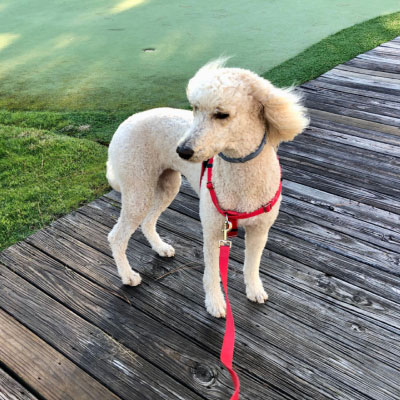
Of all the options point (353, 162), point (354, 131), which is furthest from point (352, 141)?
point (353, 162)

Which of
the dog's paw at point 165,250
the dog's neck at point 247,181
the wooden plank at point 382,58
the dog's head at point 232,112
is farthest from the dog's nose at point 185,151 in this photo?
the wooden plank at point 382,58

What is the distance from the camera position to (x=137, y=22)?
602 centimetres

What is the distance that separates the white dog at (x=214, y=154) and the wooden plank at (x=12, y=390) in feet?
2.02

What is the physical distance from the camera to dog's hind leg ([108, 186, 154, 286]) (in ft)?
5.70

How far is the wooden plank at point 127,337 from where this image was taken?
149cm

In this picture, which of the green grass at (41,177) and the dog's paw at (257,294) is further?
the green grass at (41,177)

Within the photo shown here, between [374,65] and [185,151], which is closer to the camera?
[185,151]

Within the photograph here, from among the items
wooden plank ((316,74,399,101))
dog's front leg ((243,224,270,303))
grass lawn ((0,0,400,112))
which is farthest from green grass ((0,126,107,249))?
wooden plank ((316,74,399,101))

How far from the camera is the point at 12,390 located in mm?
1490

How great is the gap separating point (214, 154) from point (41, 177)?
1.99 metres

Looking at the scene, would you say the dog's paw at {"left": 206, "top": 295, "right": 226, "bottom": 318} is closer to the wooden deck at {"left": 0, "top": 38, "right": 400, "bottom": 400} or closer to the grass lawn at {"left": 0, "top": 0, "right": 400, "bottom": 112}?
the wooden deck at {"left": 0, "top": 38, "right": 400, "bottom": 400}

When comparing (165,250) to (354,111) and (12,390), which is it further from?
(354,111)

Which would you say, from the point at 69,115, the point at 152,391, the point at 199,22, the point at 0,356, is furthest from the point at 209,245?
the point at 199,22

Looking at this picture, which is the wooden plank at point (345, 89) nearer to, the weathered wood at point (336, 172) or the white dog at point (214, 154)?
the weathered wood at point (336, 172)
